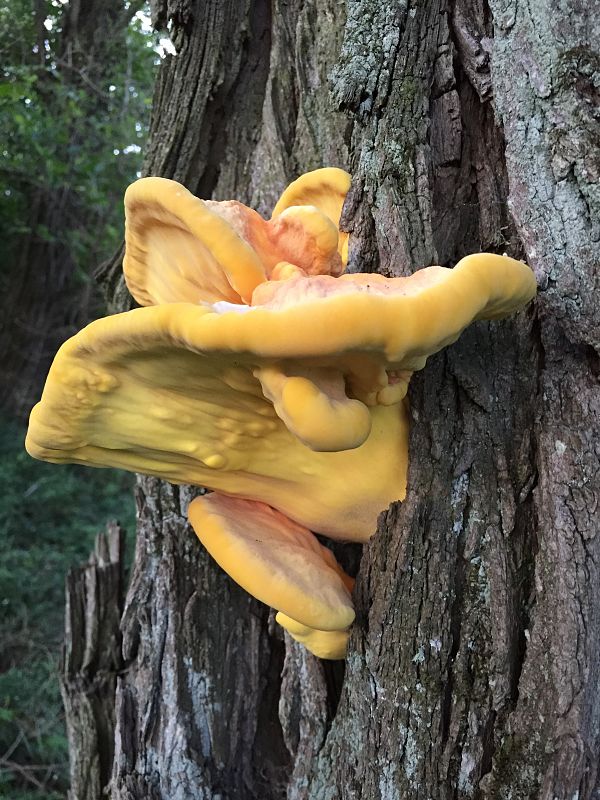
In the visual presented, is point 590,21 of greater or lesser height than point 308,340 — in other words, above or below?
above

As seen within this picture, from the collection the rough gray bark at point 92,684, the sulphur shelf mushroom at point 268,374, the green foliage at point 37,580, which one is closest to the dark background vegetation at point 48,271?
the green foliage at point 37,580

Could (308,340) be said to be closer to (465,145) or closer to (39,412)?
(39,412)

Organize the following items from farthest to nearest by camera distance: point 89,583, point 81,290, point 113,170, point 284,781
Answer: point 81,290
point 113,170
point 89,583
point 284,781

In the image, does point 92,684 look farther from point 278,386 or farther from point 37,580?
point 37,580

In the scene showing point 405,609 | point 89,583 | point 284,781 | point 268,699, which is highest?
point 405,609

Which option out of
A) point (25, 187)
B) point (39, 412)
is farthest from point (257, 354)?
point (25, 187)

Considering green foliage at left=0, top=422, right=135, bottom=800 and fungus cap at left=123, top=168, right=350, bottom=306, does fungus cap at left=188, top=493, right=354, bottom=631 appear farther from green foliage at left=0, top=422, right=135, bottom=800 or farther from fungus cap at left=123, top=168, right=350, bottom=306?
green foliage at left=0, top=422, right=135, bottom=800

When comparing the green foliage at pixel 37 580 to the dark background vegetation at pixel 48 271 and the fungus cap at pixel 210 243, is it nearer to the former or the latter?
the dark background vegetation at pixel 48 271

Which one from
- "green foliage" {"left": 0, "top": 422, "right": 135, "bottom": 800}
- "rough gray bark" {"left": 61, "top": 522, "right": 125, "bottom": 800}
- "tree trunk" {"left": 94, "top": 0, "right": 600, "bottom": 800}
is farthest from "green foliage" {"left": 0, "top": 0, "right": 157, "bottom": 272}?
"tree trunk" {"left": 94, "top": 0, "right": 600, "bottom": 800}
